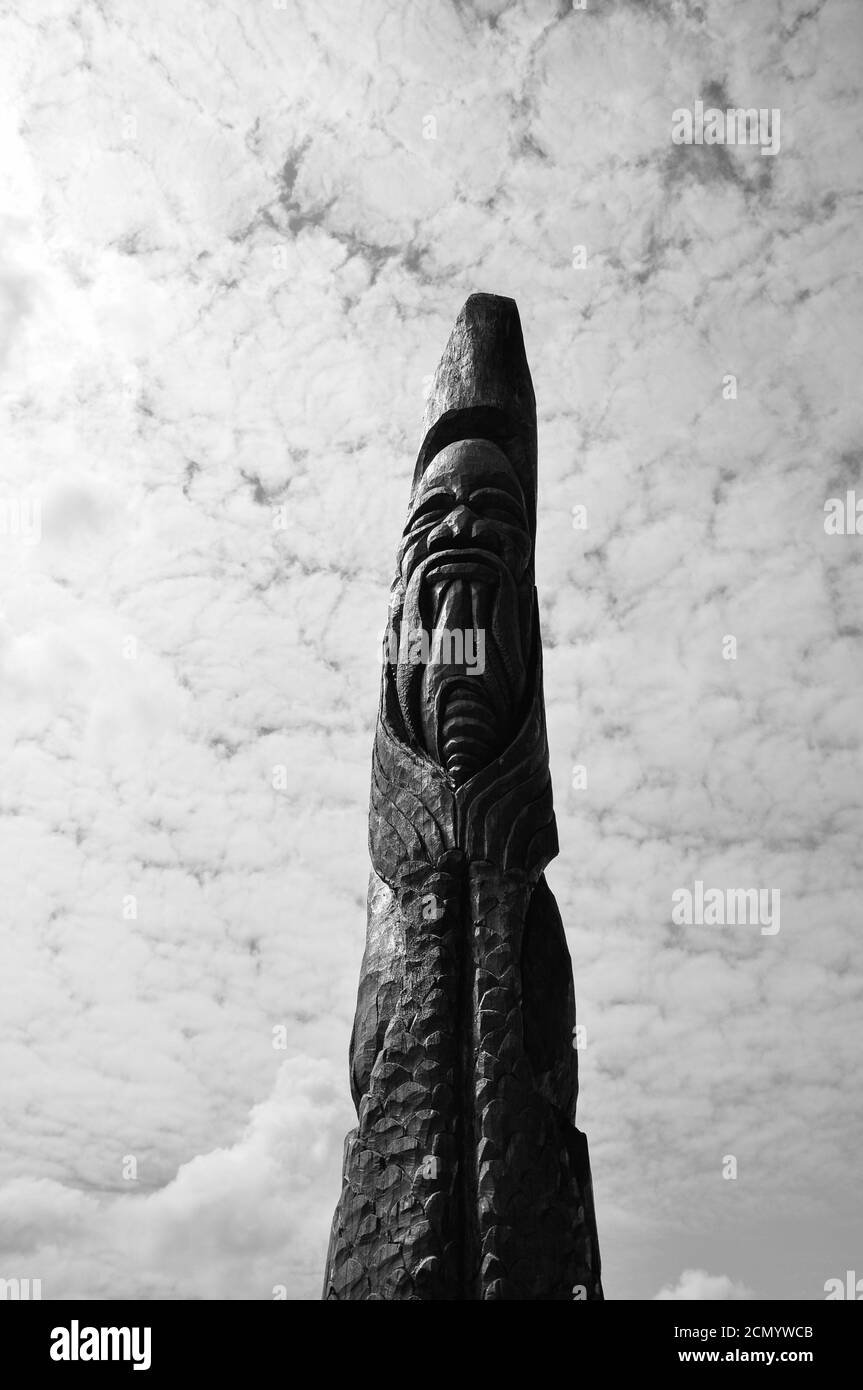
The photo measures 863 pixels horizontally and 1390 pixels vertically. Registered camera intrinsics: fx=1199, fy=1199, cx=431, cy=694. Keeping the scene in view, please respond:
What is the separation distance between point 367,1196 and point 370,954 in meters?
1.27

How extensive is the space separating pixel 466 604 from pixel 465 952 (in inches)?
87.2

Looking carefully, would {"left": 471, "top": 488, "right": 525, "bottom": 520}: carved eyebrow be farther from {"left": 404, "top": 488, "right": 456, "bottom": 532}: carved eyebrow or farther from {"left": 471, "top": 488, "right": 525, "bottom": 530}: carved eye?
{"left": 404, "top": 488, "right": 456, "bottom": 532}: carved eyebrow

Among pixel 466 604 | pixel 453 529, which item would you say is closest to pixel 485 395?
pixel 453 529

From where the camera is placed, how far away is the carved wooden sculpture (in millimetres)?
5453

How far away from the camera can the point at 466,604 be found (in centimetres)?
738

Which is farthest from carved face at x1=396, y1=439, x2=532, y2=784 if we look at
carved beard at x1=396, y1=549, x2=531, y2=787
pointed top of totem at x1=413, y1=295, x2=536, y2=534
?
pointed top of totem at x1=413, y1=295, x2=536, y2=534

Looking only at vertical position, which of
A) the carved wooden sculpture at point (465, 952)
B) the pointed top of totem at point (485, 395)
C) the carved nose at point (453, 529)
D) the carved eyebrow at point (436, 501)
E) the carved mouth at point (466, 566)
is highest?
the pointed top of totem at point (485, 395)

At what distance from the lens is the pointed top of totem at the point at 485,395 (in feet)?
27.6

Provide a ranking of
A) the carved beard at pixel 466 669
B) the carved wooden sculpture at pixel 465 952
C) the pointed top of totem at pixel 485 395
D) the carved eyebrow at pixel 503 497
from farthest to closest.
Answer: the pointed top of totem at pixel 485 395, the carved eyebrow at pixel 503 497, the carved beard at pixel 466 669, the carved wooden sculpture at pixel 465 952

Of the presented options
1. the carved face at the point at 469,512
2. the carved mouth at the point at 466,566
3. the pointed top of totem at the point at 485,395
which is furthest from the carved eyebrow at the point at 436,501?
the pointed top of totem at the point at 485,395

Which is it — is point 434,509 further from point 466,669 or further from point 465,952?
point 465,952

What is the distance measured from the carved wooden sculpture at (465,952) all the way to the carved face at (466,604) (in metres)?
0.01

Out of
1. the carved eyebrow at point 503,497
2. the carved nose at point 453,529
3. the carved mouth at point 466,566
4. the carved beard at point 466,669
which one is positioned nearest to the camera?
the carved beard at point 466,669

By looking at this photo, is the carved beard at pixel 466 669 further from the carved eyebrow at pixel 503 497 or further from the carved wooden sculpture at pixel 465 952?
the carved eyebrow at pixel 503 497
